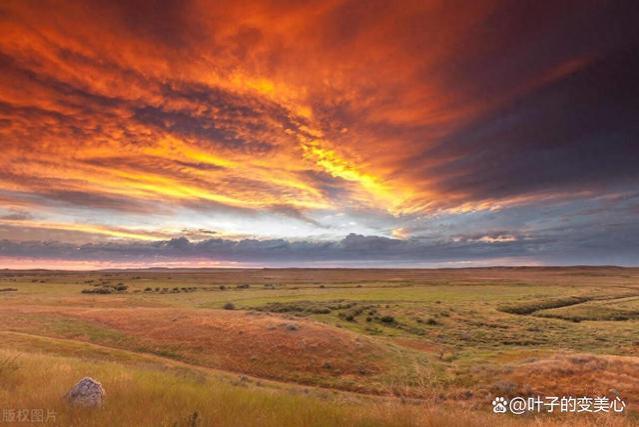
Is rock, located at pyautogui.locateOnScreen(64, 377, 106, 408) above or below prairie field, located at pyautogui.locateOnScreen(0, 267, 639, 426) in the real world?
above

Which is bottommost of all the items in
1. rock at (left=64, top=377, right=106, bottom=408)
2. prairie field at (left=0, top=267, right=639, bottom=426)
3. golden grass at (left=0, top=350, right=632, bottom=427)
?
prairie field at (left=0, top=267, right=639, bottom=426)

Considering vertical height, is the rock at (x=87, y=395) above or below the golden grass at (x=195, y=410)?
above

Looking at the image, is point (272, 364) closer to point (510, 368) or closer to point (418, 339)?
point (510, 368)

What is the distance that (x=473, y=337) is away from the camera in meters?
48.7

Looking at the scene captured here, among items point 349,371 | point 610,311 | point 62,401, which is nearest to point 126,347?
point 349,371

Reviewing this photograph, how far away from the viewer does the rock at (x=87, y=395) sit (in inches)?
335

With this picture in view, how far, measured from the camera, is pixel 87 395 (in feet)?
28.4

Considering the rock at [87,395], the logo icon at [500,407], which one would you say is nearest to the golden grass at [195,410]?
the rock at [87,395]

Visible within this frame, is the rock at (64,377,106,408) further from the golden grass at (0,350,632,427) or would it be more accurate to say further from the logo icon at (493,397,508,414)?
the logo icon at (493,397,508,414)

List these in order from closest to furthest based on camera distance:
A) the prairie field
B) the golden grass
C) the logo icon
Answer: the golden grass → the prairie field → the logo icon

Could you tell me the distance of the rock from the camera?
8516 millimetres

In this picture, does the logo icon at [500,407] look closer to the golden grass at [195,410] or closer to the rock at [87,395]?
the golden grass at [195,410]

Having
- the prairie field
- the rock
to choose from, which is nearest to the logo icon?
the prairie field

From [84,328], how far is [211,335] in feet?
46.2
